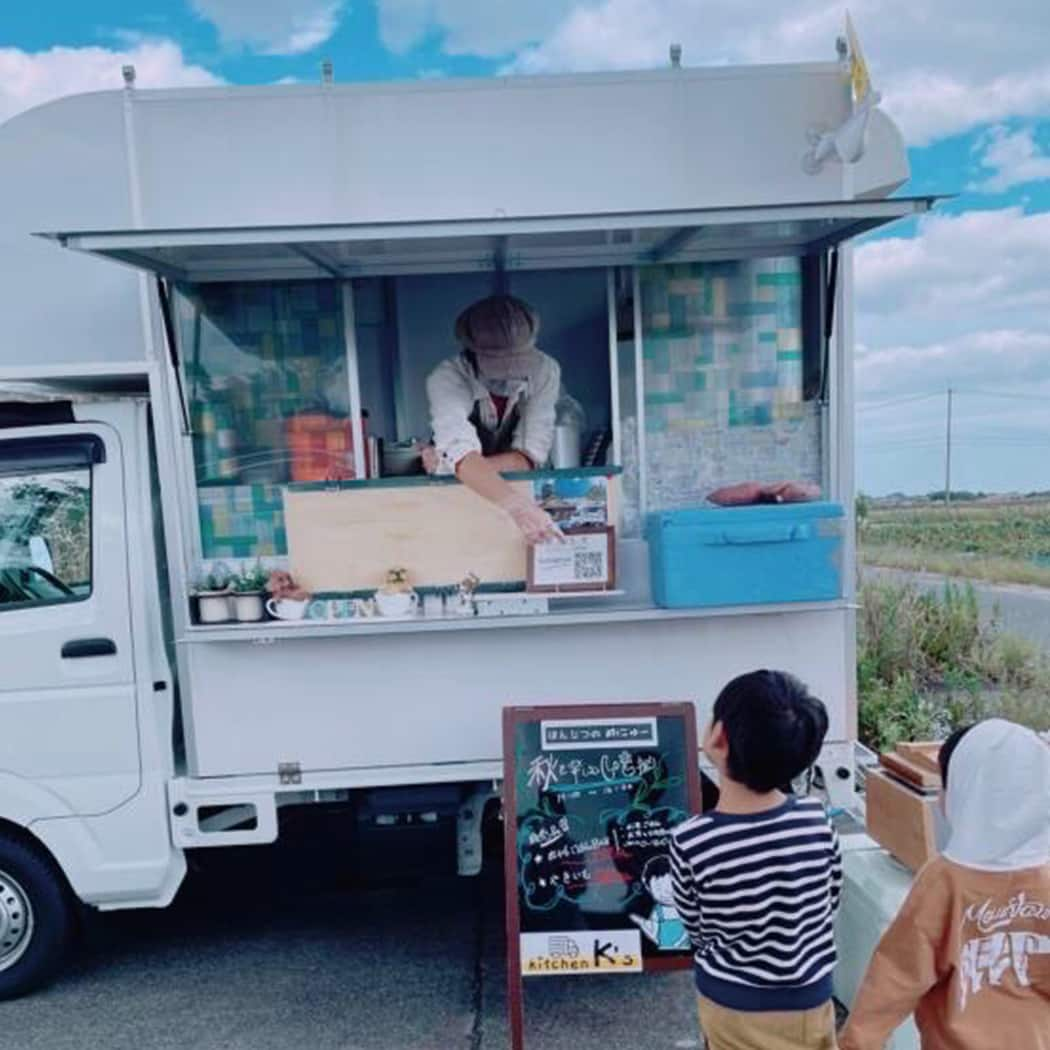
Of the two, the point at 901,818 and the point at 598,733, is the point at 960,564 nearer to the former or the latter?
the point at 901,818

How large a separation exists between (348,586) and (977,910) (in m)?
2.04

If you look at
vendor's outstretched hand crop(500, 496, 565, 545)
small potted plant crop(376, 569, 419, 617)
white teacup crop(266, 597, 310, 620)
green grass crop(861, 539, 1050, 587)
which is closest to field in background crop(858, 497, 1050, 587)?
green grass crop(861, 539, 1050, 587)

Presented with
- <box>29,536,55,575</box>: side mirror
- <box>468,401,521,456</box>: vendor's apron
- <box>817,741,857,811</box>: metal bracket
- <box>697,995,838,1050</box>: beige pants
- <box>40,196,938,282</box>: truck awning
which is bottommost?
<box>697,995,838,1050</box>: beige pants

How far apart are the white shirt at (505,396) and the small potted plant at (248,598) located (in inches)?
30.4

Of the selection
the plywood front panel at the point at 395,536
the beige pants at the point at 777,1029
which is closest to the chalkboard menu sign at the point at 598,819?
the plywood front panel at the point at 395,536

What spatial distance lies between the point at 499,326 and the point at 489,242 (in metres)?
0.43

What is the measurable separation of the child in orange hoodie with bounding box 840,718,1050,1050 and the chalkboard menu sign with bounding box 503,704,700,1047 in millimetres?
1127

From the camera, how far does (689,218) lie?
2.71 m

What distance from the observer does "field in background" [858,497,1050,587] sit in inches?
417

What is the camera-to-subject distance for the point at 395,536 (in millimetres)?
3111

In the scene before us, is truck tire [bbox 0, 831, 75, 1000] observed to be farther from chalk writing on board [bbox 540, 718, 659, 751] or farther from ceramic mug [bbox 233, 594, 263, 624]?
chalk writing on board [bbox 540, 718, 659, 751]

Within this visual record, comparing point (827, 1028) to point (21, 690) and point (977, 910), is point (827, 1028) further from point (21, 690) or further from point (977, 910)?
point (21, 690)

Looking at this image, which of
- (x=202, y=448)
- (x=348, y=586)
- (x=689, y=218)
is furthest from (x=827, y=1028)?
(x=202, y=448)

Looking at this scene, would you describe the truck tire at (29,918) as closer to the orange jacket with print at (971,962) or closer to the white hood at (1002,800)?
the orange jacket with print at (971,962)
